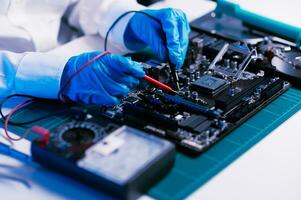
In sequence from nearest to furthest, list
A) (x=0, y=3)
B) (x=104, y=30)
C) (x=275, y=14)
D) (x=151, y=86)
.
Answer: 1. (x=151, y=86)
2. (x=0, y=3)
3. (x=104, y=30)
4. (x=275, y=14)

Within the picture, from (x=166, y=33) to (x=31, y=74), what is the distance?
0.45m

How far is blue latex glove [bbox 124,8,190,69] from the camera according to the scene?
5.75 ft

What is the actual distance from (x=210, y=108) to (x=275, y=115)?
19cm

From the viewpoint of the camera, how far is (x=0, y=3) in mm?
1872

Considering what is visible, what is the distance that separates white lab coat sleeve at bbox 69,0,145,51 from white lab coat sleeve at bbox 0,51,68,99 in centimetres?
38

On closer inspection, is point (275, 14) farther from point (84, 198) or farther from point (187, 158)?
point (84, 198)

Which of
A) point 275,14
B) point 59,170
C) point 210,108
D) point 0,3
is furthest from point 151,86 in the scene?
point 275,14

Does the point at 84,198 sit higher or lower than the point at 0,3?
lower

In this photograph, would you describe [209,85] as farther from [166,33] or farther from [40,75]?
[40,75]

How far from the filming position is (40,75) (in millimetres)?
1644

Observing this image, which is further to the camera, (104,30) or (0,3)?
(104,30)

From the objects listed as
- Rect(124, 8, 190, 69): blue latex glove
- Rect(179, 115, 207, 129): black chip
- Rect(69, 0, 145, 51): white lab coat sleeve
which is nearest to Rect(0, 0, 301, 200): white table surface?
Rect(179, 115, 207, 129): black chip

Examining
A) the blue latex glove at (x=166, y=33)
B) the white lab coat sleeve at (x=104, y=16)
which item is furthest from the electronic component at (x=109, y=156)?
the white lab coat sleeve at (x=104, y=16)

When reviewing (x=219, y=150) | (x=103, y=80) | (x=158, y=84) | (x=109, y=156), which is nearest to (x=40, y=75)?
(x=103, y=80)
